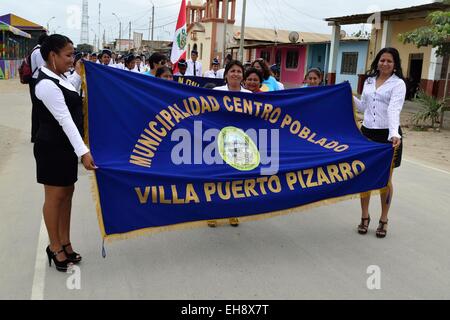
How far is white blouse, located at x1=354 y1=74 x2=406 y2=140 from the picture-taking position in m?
4.01

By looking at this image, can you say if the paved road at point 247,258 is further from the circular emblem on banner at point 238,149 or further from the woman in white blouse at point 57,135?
the circular emblem on banner at point 238,149

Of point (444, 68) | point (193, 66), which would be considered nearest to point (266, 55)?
point (444, 68)

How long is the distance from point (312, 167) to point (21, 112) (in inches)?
424

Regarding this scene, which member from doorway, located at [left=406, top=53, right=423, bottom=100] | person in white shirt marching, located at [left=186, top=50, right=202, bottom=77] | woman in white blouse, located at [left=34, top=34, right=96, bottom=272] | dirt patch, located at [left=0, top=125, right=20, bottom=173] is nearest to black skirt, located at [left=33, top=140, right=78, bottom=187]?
woman in white blouse, located at [left=34, top=34, right=96, bottom=272]

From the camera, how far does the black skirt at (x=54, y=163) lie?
3.01 m

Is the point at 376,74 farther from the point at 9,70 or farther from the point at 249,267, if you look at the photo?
the point at 9,70

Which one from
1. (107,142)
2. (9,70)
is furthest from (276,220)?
(9,70)

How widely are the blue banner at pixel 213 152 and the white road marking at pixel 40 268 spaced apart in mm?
557

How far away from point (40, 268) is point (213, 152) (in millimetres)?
1576

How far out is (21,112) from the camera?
12289 mm

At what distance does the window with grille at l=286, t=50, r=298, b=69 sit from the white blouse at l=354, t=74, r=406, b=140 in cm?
2835

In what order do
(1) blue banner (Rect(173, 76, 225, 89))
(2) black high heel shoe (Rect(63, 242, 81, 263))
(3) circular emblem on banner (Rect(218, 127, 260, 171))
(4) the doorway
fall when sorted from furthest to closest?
(4) the doorway, (1) blue banner (Rect(173, 76, 225, 89)), (3) circular emblem on banner (Rect(218, 127, 260, 171)), (2) black high heel shoe (Rect(63, 242, 81, 263))

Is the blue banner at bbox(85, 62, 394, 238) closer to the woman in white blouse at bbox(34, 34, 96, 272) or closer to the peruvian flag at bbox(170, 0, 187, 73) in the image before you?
the woman in white blouse at bbox(34, 34, 96, 272)

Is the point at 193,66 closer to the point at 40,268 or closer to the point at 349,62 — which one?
the point at 40,268
